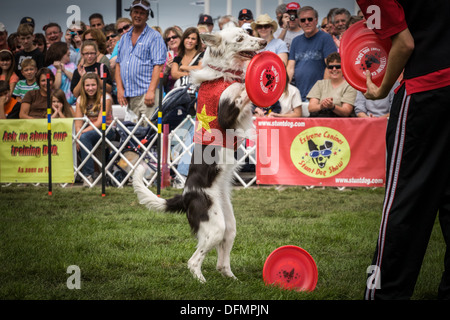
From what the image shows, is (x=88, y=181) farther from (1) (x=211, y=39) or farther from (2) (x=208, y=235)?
(2) (x=208, y=235)

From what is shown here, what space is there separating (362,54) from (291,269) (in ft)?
5.85

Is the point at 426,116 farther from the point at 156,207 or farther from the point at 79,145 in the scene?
the point at 79,145

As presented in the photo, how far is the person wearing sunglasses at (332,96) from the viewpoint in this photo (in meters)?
9.54

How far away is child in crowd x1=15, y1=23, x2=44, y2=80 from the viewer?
1209 centimetres

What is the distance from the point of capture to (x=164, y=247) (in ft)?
17.6

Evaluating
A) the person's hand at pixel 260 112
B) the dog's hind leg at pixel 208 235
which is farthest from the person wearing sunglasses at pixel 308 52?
the dog's hind leg at pixel 208 235

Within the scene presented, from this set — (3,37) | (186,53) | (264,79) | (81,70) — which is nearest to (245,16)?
(186,53)

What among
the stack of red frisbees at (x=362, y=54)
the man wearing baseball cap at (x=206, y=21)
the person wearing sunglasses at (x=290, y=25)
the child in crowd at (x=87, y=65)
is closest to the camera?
the stack of red frisbees at (x=362, y=54)

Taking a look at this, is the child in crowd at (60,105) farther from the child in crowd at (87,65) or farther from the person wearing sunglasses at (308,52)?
the person wearing sunglasses at (308,52)

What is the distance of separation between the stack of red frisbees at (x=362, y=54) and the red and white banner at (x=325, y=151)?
18.5 ft

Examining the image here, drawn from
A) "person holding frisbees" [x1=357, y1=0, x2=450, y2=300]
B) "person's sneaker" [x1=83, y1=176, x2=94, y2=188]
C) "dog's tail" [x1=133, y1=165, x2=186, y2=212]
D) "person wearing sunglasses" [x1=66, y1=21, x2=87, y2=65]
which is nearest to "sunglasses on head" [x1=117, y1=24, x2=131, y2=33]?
"person wearing sunglasses" [x1=66, y1=21, x2=87, y2=65]

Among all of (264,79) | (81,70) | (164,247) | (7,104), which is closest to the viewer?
(264,79)

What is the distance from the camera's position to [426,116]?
2998mm
